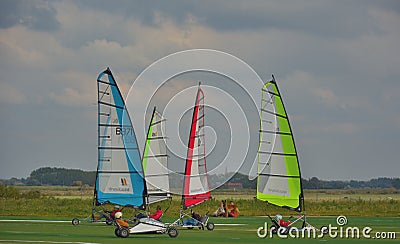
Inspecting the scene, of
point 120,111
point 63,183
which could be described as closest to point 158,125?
point 120,111

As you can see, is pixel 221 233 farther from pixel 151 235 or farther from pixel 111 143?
pixel 111 143

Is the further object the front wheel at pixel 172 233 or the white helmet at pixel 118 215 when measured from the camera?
the front wheel at pixel 172 233

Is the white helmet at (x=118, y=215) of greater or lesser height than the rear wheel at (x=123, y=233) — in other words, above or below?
above

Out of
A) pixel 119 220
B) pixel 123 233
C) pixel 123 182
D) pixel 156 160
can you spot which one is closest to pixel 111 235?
pixel 119 220

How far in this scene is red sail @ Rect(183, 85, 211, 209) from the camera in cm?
3762

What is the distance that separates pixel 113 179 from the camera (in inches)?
1417

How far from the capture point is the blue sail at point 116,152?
35.8 m

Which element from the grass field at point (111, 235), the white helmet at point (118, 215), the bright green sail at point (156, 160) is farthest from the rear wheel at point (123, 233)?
the bright green sail at point (156, 160)

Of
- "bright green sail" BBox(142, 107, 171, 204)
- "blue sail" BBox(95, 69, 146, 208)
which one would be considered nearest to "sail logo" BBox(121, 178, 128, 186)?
"blue sail" BBox(95, 69, 146, 208)

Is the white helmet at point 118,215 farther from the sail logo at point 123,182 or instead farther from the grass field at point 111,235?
the sail logo at point 123,182

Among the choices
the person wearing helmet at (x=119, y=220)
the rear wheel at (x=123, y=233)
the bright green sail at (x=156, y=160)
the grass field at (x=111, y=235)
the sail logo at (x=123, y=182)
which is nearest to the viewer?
the grass field at (x=111, y=235)

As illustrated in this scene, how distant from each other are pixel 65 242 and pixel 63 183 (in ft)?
426

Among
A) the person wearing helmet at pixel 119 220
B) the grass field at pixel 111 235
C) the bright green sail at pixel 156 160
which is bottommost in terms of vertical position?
the grass field at pixel 111 235

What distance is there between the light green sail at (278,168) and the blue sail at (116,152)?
544cm
